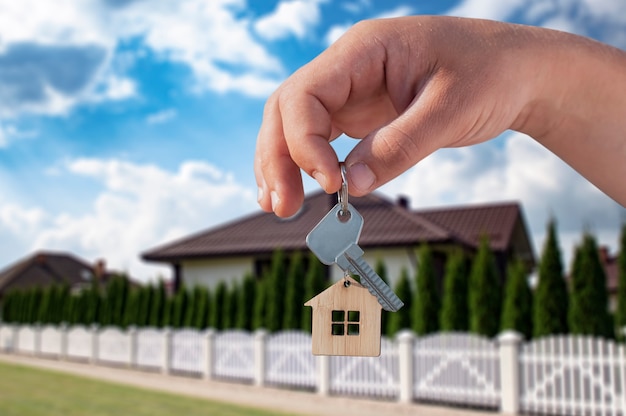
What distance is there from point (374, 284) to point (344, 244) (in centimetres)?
12

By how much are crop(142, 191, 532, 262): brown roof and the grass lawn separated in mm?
6511

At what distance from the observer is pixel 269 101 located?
1.54 m

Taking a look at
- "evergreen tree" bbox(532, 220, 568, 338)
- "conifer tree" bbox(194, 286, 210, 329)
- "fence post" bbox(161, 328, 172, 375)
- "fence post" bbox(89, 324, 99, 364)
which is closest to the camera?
"evergreen tree" bbox(532, 220, 568, 338)

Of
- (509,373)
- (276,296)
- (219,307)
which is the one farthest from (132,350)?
(509,373)

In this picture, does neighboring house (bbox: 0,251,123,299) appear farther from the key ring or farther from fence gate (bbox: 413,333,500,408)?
the key ring

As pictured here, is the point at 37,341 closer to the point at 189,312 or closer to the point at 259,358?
the point at 189,312

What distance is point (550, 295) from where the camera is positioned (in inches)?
484

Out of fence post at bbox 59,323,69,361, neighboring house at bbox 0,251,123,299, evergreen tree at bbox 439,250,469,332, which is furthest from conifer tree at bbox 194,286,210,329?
neighboring house at bbox 0,251,123,299

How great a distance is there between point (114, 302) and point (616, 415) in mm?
17434

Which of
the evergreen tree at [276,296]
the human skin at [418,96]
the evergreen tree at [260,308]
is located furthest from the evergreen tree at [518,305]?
the human skin at [418,96]

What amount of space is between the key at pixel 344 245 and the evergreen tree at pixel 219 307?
16998 millimetres

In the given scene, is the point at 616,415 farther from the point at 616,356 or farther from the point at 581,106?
the point at 581,106

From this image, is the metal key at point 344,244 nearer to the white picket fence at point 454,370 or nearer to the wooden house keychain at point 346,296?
the wooden house keychain at point 346,296

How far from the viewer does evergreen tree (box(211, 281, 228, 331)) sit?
1797 cm
